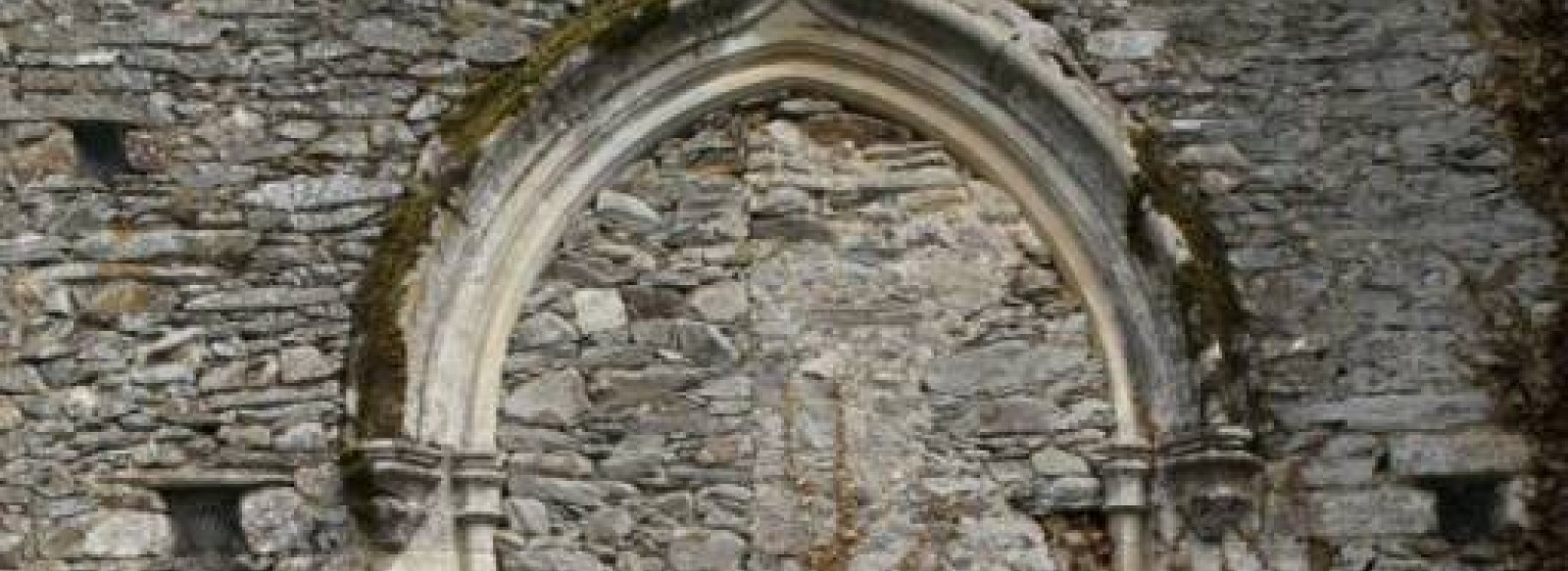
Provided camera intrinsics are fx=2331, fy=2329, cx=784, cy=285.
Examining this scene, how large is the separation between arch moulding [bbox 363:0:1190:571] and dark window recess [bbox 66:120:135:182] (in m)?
1.05

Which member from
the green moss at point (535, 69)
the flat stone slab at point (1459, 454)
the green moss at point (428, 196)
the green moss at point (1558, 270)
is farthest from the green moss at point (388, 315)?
the green moss at point (1558, 270)

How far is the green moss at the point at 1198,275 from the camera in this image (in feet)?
23.4

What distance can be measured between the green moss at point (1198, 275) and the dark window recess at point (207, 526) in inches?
115

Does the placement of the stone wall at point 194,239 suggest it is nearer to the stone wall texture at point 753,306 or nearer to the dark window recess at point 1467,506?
the stone wall texture at point 753,306

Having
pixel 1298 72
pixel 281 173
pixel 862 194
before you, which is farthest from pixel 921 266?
pixel 281 173

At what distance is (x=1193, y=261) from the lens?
23.7 feet

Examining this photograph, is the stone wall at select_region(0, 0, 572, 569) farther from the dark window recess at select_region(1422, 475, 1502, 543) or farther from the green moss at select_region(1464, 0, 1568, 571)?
the dark window recess at select_region(1422, 475, 1502, 543)

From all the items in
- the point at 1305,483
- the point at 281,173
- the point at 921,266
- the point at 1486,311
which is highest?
the point at 281,173

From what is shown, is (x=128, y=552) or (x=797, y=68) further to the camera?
(x=797, y=68)

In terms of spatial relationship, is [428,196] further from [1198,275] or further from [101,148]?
[1198,275]

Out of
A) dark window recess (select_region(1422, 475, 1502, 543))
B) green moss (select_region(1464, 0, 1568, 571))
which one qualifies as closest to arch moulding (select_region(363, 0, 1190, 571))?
dark window recess (select_region(1422, 475, 1502, 543))

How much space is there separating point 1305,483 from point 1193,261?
76 centimetres

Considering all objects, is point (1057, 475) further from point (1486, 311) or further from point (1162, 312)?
point (1486, 311)

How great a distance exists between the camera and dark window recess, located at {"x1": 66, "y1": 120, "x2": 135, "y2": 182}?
742cm
